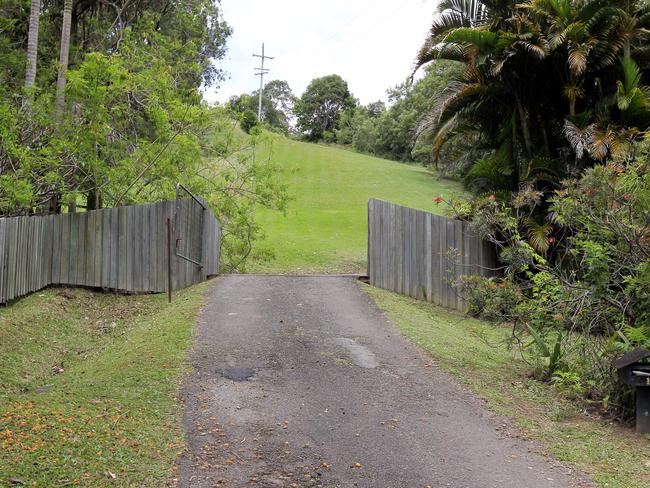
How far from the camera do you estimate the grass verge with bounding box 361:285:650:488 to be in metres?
5.43

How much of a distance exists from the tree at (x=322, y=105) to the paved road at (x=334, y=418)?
9074 cm

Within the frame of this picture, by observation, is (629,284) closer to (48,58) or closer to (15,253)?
(15,253)

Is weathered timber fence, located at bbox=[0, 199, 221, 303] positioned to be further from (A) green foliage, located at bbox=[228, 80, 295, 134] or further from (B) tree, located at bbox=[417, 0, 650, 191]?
(A) green foliage, located at bbox=[228, 80, 295, 134]

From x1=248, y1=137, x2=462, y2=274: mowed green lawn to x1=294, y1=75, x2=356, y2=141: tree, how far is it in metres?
34.6

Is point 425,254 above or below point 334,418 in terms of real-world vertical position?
above

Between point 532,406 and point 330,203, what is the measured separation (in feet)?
101

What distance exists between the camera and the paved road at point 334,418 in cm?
499

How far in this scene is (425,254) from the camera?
13.4 meters

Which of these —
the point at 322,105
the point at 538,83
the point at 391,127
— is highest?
the point at 322,105

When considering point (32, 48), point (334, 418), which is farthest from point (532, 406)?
point (32, 48)

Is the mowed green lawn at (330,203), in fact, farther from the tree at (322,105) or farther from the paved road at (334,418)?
the tree at (322,105)

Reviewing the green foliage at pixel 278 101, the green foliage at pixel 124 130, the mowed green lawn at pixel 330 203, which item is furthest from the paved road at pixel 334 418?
the green foliage at pixel 278 101

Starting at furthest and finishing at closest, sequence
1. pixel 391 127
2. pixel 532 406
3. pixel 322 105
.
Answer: pixel 322 105 → pixel 391 127 → pixel 532 406

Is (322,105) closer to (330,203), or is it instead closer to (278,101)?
(278,101)
